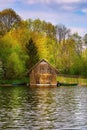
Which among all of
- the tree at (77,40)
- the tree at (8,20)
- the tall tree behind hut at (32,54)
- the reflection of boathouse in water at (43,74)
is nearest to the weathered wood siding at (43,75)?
the reflection of boathouse in water at (43,74)

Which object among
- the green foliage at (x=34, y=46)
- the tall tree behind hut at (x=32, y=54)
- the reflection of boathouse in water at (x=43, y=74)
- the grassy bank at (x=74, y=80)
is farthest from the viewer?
the grassy bank at (x=74, y=80)

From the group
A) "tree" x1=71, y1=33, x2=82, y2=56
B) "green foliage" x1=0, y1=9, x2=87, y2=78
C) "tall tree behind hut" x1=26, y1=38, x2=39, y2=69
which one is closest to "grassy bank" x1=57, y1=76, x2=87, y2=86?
"green foliage" x1=0, y1=9, x2=87, y2=78

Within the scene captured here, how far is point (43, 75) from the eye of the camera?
129 m

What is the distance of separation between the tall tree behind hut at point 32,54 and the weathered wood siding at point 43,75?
11.1ft

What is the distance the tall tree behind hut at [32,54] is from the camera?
12680 centimetres

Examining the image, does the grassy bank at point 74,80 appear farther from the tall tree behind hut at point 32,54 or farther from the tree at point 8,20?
the tree at point 8,20

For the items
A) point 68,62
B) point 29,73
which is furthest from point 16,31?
point 68,62

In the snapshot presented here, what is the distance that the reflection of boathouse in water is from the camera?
4985 inches

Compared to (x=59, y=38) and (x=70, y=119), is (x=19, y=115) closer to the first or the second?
(x=70, y=119)

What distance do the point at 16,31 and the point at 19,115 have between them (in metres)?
92.3

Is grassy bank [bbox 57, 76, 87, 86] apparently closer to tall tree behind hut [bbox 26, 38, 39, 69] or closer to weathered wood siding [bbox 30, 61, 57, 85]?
weathered wood siding [bbox 30, 61, 57, 85]

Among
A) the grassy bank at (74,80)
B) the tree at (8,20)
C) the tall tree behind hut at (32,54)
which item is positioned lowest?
the grassy bank at (74,80)

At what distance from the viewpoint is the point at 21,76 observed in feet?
413

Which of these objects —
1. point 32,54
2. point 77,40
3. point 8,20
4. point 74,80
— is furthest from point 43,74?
point 77,40
